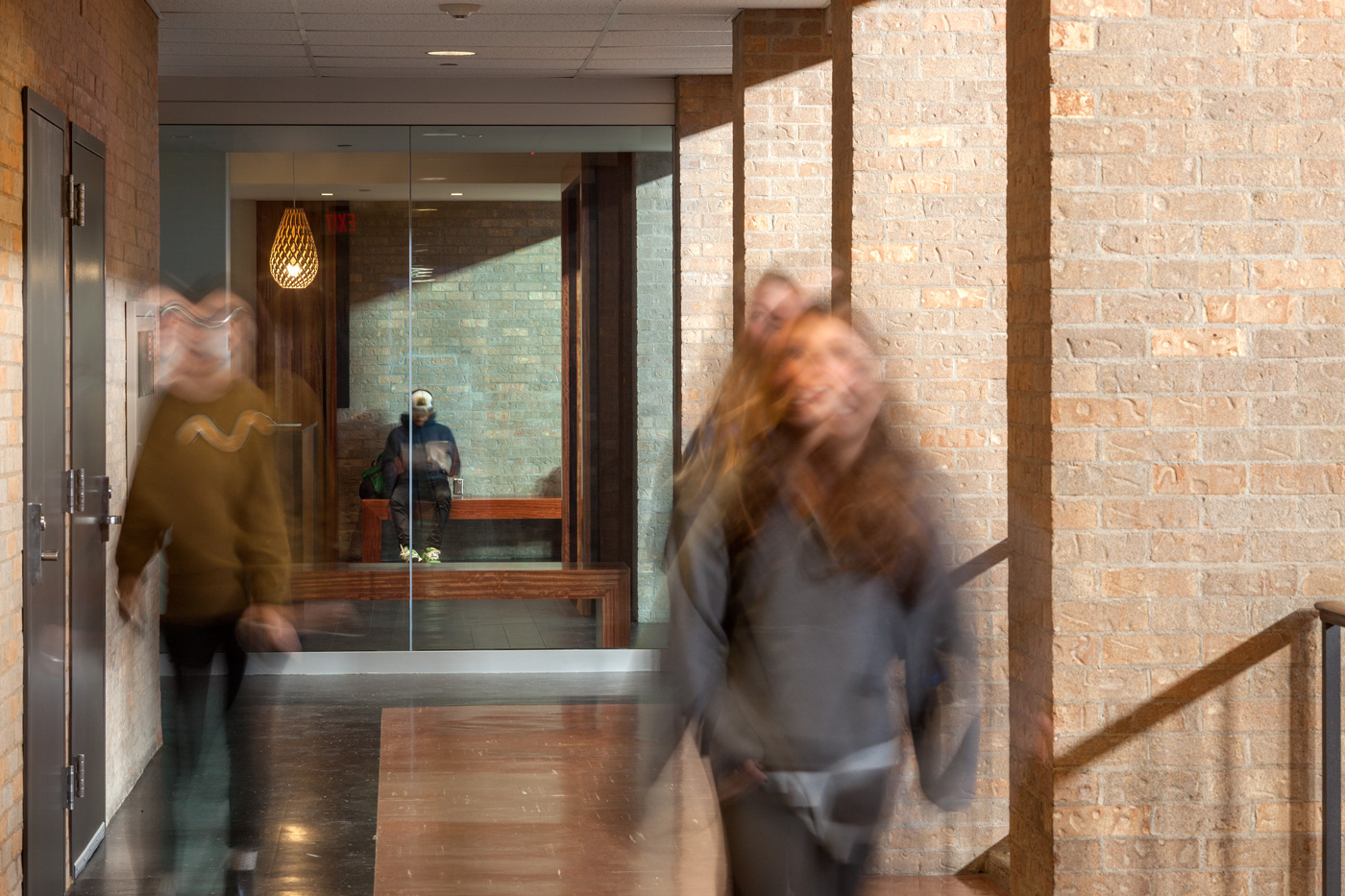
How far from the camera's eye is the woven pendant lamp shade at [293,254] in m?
7.37

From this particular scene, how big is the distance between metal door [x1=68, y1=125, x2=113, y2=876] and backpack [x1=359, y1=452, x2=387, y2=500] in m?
2.95

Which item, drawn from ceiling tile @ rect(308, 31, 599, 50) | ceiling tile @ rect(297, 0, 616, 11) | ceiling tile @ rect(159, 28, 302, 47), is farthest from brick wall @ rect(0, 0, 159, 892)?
ceiling tile @ rect(308, 31, 599, 50)

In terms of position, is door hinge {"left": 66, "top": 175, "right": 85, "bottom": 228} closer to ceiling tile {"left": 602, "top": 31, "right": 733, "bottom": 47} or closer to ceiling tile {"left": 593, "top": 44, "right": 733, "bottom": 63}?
ceiling tile {"left": 602, "top": 31, "right": 733, "bottom": 47}

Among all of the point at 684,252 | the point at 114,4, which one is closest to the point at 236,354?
the point at 114,4

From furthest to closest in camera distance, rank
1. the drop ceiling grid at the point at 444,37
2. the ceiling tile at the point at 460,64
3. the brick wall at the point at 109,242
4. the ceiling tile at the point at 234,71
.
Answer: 1. the ceiling tile at the point at 234,71
2. the ceiling tile at the point at 460,64
3. the drop ceiling grid at the point at 444,37
4. the brick wall at the point at 109,242

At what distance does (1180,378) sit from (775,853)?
3.80 ft

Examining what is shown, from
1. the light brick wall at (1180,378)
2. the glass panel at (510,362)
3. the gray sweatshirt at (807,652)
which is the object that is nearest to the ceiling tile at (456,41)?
the glass panel at (510,362)

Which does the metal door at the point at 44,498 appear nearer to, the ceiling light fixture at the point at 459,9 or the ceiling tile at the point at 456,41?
the ceiling light fixture at the point at 459,9

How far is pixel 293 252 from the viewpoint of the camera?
24.2 ft

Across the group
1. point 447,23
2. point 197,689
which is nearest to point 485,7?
point 447,23

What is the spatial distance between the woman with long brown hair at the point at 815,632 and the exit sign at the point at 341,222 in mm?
5609

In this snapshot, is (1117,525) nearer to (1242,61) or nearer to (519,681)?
(1242,61)

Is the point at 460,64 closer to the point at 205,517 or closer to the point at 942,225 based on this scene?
the point at 942,225

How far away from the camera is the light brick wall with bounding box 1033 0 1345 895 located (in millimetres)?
2521
